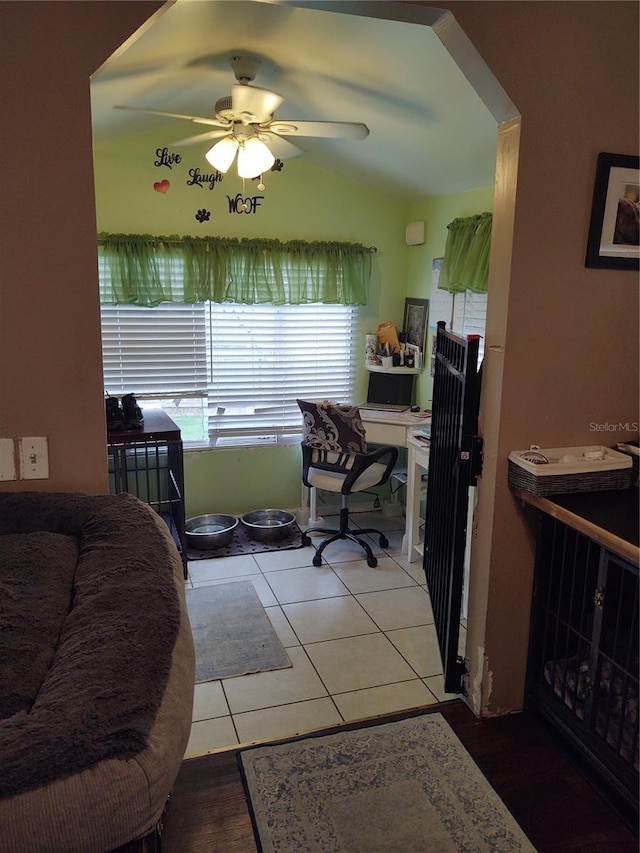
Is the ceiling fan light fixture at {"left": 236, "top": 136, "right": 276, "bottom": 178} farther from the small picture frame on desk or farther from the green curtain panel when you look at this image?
the small picture frame on desk

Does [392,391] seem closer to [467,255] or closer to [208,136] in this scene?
[467,255]

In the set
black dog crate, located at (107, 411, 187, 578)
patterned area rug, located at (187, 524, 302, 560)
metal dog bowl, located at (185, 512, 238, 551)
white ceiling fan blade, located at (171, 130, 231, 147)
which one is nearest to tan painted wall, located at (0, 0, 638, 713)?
white ceiling fan blade, located at (171, 130, 231, 147)

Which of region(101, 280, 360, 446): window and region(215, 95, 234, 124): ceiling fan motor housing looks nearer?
region(215, 95, 234, 124): ceiling fan motor housing

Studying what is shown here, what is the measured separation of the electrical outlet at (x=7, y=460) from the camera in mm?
1780

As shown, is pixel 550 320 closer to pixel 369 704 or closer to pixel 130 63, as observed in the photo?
pixel 369 704

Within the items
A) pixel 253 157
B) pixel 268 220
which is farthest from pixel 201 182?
pixel 253 157

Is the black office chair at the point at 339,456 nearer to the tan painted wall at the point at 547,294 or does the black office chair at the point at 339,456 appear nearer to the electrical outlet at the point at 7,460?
the tan painted wall at the point at 547,294

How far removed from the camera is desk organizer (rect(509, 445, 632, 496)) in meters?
2.04

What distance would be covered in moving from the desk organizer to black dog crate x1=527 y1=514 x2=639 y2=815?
7.0 inches

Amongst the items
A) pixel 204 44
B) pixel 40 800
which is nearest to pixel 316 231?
pixel 204 44

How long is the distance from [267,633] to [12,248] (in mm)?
2069

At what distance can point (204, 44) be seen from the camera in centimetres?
253

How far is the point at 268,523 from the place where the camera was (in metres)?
4.41

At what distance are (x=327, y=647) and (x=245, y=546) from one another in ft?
4.31
